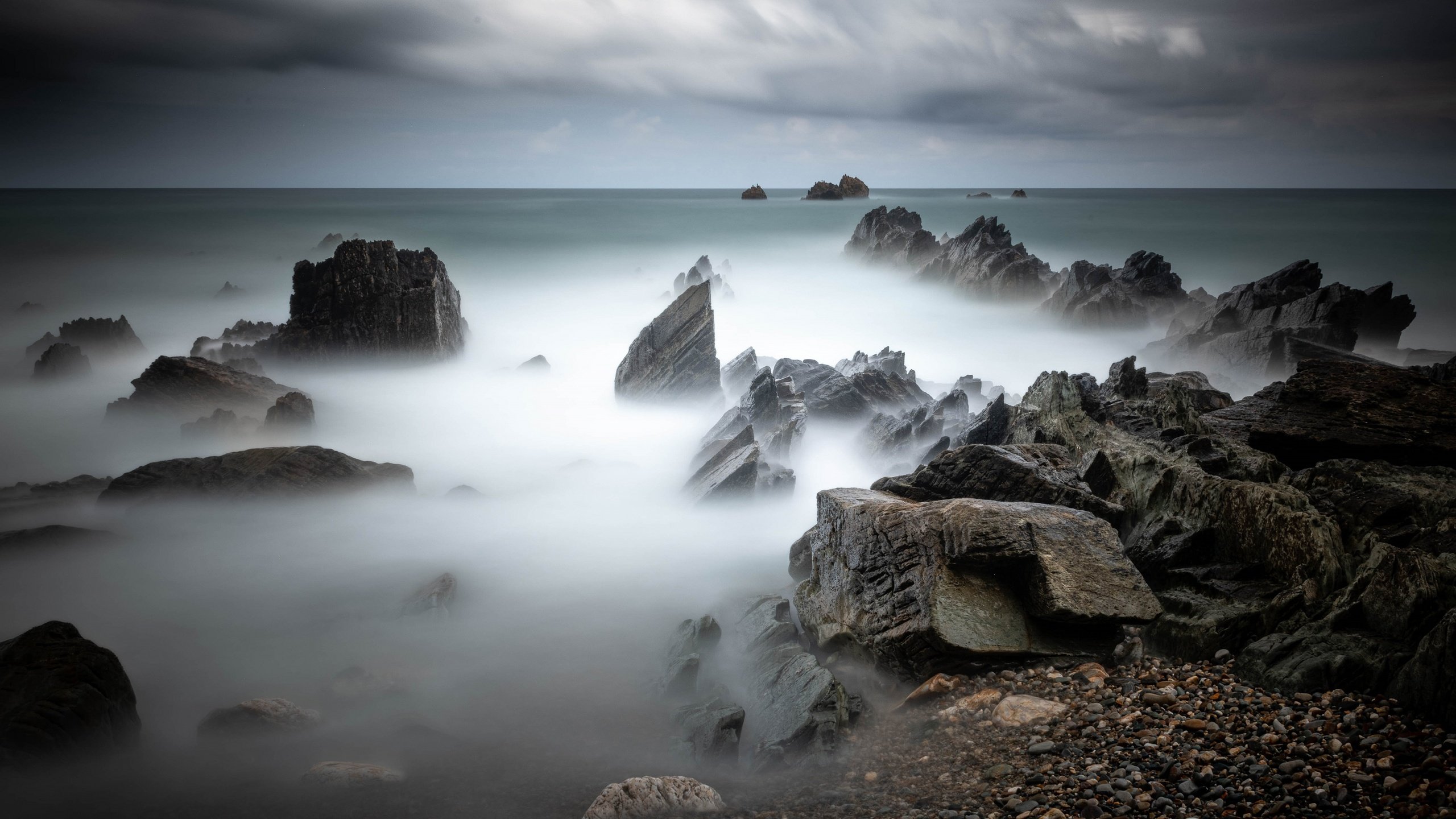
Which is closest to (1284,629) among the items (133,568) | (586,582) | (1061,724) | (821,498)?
(1061,724)

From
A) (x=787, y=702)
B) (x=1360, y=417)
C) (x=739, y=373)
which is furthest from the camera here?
(x=739, y=373)

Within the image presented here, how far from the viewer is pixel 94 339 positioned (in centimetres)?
2227

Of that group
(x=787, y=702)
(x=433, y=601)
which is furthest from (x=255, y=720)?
(x=787, y=702)

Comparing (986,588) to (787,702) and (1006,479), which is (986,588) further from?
(787,702)

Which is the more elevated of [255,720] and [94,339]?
[94,339]

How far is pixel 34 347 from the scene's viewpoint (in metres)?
21.7

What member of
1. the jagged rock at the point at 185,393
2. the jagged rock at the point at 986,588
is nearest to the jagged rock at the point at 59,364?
the jagged rock at the point at 185,393

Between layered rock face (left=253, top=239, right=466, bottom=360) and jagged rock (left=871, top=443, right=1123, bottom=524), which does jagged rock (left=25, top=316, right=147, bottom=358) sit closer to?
layered rock face (left=253, top=239, right=466, bottom=360)

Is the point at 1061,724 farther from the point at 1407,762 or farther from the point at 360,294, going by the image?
the point at 360,294

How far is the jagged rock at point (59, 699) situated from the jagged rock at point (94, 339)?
66.6 feet

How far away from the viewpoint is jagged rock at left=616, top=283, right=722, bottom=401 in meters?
19.5

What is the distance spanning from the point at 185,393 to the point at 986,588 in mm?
18391

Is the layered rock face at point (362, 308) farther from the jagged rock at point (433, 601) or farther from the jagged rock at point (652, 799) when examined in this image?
the jagged rock at point (652, 799)

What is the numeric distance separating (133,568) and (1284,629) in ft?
48.1
